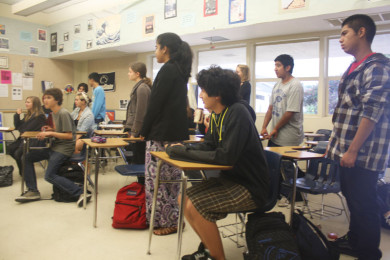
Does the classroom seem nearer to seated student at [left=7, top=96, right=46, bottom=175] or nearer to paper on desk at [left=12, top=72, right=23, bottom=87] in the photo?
seated student at [left=7, top=96, right=46, bottom=175]

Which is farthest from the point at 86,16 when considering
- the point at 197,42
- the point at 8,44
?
the point at 197,42

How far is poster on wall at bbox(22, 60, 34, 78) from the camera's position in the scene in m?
7.93

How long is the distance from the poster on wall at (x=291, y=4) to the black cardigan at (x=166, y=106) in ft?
8.35

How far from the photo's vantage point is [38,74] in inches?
323

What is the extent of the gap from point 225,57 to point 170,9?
1.60 metres

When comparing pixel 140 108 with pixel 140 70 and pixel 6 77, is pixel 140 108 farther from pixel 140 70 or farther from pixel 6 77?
pixel 6 77

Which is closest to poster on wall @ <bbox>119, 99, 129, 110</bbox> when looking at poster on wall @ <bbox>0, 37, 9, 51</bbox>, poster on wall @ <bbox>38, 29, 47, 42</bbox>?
poster on wall @ <bbox>38, 29, 47, 42</bbox>

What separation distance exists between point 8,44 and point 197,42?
4.83m

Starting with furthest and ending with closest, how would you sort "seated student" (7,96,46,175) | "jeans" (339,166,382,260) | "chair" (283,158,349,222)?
"seated student" (7,96,46,175), "chair" (283,158,349,222), "jeans" (339,166,382,260)

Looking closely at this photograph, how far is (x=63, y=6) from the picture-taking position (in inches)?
306

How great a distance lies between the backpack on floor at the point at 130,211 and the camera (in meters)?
2.61

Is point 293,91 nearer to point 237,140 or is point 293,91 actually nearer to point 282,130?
point 282,130

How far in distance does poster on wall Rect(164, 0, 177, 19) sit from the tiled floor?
3506mm

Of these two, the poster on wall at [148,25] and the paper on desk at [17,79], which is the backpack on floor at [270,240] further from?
the paper on desk at [17,79]
